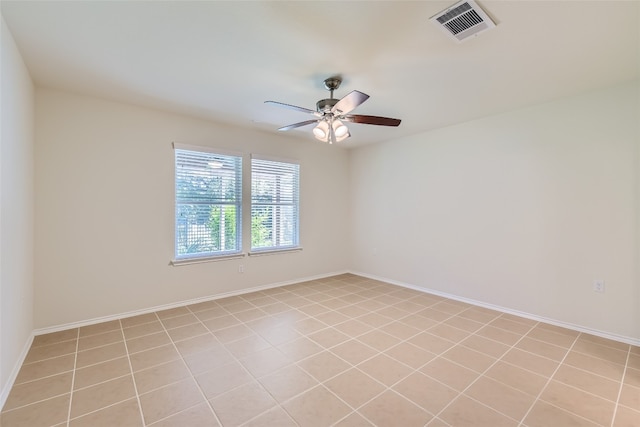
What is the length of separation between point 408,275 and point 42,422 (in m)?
4.36

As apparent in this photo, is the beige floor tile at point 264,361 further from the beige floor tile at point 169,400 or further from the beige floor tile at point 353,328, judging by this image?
the beige floor tile at point 353,328

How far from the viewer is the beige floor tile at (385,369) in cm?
218

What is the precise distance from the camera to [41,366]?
231cm

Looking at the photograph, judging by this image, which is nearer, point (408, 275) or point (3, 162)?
point (3, 162)

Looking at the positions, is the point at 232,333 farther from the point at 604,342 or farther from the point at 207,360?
the point at 604,342

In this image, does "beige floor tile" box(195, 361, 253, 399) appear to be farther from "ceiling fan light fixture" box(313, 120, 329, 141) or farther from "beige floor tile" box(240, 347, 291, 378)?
"ceiling fan light fixture" box(313, 120, 329, 141)

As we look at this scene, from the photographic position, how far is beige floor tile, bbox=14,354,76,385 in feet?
7.09

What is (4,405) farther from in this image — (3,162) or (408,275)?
(408,275)

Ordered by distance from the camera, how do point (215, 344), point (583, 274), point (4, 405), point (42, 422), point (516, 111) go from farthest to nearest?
point (516, 111)
point (583, 274)
point (215, 344)
point (4, 405)
point (42, 422)

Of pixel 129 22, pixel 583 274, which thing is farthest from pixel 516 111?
pixel 129 22

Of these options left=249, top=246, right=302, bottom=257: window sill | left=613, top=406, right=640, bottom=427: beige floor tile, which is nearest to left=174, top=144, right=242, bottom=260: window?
left=249, top=246, right=302, bottom=257: window sill

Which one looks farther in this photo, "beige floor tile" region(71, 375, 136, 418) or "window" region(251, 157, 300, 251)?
"window" region(251, 157, 300, 251)

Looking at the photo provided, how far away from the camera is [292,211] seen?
498cm

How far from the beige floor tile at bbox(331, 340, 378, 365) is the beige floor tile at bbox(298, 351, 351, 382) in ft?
0.22
